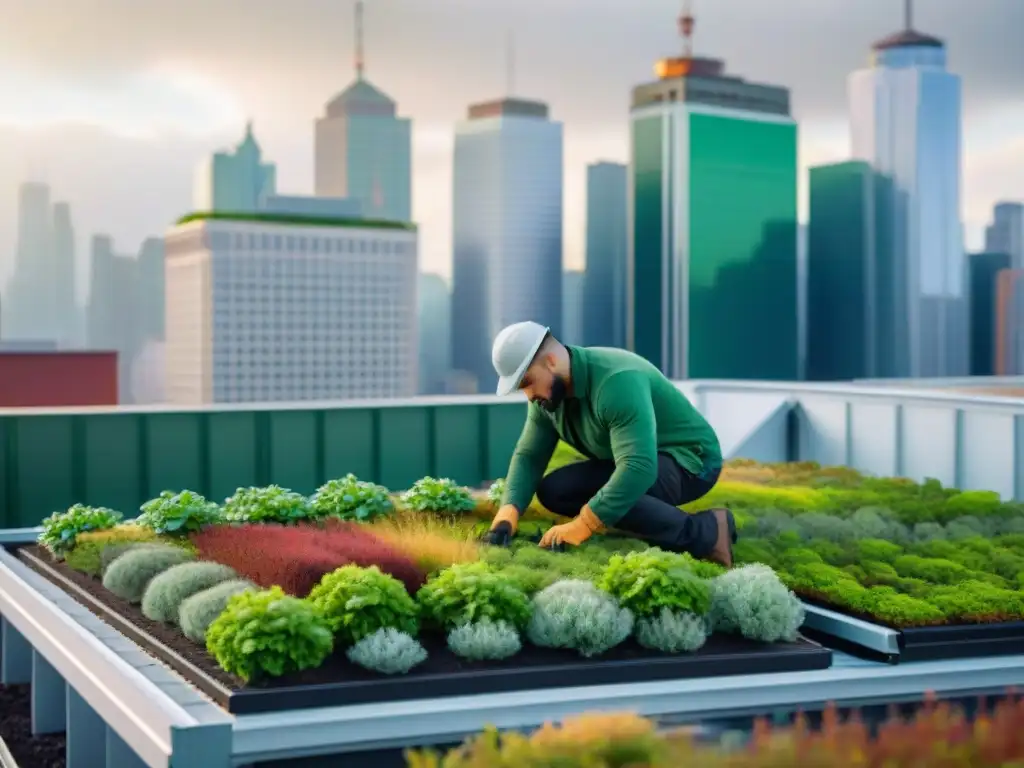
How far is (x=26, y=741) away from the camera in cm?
606

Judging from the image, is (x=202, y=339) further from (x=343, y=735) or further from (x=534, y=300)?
(x=343, y=735)

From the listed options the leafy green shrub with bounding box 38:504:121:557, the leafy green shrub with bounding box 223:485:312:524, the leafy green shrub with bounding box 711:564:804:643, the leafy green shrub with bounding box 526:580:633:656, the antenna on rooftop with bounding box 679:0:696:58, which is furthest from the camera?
the antenna on rooftop with bounding box 679:0:696:58

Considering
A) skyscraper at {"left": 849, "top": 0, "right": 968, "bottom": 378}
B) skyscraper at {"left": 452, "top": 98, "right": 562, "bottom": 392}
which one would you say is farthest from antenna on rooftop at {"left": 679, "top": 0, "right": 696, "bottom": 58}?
skyscraper at {"left": 849, "top": 0, "right": 968, "bottom": 378}

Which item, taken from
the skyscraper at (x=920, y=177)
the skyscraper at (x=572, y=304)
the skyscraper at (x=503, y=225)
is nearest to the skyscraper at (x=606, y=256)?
the skyscraper at (x=572, y=304)

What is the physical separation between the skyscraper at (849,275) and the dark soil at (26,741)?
136 m

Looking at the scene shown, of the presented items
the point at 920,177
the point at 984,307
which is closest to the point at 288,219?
the point at 920,177

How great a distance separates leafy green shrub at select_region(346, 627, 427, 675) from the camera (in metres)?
3.99

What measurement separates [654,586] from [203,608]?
63.8 inches

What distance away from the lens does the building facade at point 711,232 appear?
132m

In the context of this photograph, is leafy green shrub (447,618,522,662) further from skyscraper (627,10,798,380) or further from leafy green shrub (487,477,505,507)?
skyscraper (627,10,798,380)

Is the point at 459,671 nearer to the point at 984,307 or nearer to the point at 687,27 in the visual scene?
the point at 984,307

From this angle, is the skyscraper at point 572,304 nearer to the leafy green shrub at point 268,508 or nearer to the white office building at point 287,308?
the white office building at point 287,308

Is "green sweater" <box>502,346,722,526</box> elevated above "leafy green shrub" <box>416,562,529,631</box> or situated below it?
above

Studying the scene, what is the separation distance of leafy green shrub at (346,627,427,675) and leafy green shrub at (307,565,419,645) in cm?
5
